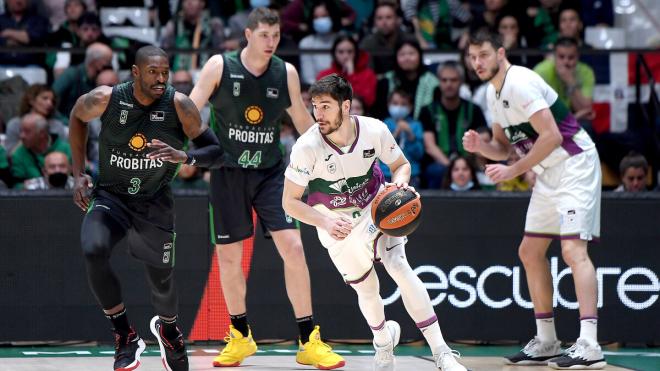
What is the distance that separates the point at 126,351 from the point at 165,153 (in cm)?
126

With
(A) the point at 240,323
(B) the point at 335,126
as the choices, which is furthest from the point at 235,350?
(B) the point at 335,126

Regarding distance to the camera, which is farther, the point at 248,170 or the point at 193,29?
the point at 193,29

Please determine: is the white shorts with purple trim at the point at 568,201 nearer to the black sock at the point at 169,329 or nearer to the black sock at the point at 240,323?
the black sock at the point at 240,323

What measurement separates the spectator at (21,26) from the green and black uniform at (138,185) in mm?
5295

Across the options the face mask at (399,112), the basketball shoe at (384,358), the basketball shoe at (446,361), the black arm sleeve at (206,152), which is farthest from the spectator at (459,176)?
the black arm sleeve at (206,152)

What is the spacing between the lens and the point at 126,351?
685 cm

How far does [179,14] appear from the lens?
1238 centimetres

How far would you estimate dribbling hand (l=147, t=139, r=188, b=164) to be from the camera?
6605mm

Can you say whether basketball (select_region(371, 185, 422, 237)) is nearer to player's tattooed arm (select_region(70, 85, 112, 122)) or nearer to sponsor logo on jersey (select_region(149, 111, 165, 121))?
sponsor logo on jersey (select_region(149, 111, 165, 121))

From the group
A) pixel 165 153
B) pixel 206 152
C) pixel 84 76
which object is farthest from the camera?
pixel 84 76

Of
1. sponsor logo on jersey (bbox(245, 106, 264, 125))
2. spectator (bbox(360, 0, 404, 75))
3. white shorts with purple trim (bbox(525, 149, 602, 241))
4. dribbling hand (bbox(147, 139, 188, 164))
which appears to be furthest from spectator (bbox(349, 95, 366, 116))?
dribbling hand (bbox(147, 139, 188, 164))

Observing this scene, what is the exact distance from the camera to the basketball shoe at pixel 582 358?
25.3ft

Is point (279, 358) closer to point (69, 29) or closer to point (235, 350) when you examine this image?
point (235, 350)

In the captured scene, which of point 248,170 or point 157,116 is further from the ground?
point 157,116
